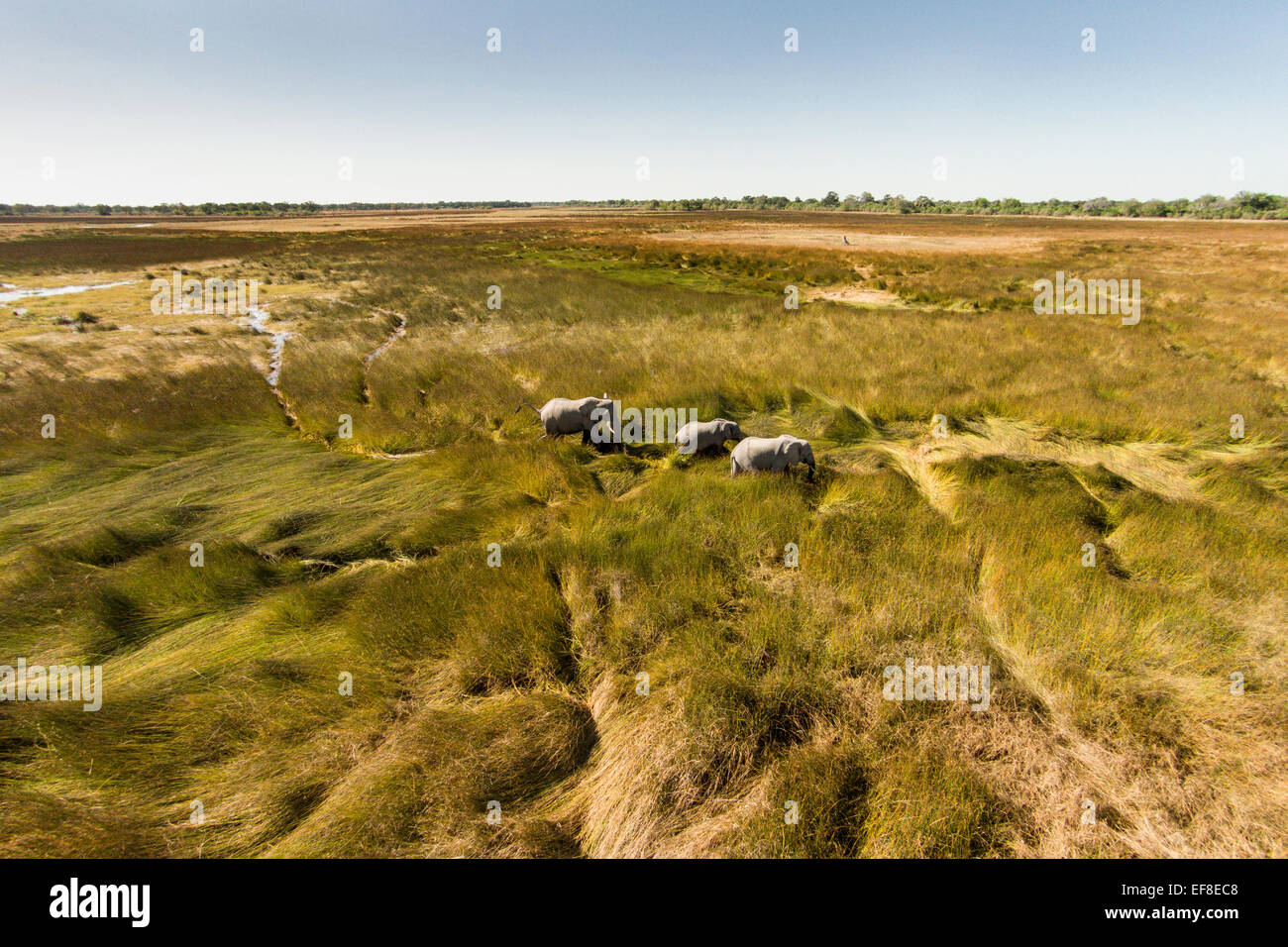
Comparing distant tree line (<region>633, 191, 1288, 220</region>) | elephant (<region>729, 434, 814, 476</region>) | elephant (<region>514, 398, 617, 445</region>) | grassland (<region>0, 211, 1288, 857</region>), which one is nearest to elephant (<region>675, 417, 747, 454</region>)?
grassland (<region>0, 211, 1288, 857</region>)

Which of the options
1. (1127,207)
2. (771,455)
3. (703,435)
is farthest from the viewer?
(1127,207)

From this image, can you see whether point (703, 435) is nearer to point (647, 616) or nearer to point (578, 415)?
point (578, 415)

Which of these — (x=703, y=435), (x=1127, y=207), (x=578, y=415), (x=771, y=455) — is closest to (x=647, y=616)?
(x=771, y=455)

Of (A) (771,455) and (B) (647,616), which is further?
(A) (771,455)

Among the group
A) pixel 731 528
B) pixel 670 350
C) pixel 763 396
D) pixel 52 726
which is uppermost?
pixel 670 350
